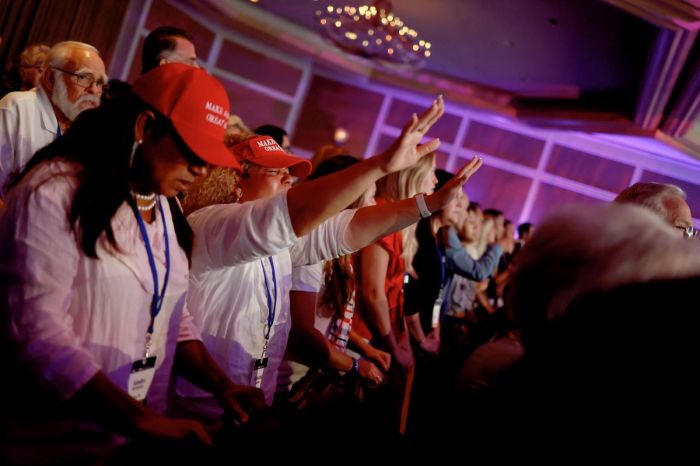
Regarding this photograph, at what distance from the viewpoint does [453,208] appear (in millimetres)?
3719

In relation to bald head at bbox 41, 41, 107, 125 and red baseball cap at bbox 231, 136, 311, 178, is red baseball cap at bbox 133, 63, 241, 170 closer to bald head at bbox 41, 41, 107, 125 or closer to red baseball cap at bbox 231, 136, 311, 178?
red baseball cap at bbox 231, 136, 311, 178

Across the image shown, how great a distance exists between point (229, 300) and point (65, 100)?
132cm

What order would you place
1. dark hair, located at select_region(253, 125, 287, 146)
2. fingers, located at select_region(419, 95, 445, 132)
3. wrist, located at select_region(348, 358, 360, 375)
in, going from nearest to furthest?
1. fingers, located at select_region(419, 95, 445, 132)
2. wrist, located at select_region(348, 358, 360, 375)
3. dark hair, located at select_region(253, 125, 287, 146)

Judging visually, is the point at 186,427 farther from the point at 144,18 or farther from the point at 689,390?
the point at 144,18

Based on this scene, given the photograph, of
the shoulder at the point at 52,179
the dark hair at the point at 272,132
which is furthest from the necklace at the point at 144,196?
the dark hair at the point at 272,132

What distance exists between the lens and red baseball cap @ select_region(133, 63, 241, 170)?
4.03 ft

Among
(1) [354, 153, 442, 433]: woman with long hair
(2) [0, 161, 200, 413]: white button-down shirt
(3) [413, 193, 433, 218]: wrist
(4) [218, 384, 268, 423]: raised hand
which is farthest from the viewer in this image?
(1) [354, 153, 442, 433]: woman with long hair

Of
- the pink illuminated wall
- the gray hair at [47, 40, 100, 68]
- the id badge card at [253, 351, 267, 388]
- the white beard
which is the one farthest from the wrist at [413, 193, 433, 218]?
the pink illuminated wall

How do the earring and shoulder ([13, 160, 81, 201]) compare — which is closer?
shoulder ([13, 160, 81, 201])

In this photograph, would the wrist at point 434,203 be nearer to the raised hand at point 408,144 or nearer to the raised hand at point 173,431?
the raised hand at point 408,144

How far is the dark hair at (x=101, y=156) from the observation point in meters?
1.15

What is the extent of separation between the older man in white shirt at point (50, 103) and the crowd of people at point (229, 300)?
853 millimetres

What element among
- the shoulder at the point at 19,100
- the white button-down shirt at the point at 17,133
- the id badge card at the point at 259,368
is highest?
the shoulder at the point at 19,100

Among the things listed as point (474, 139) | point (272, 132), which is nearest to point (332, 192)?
point (272, 132)
